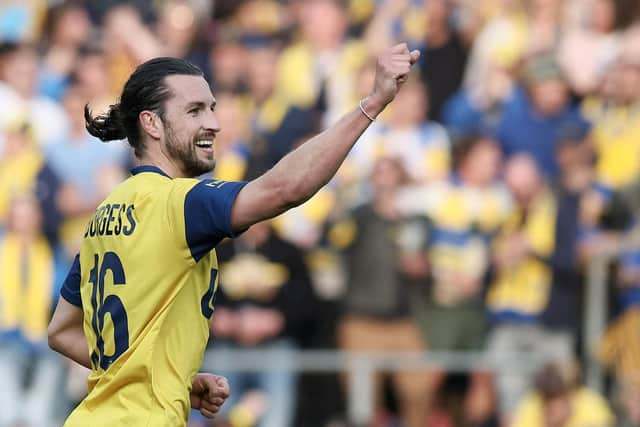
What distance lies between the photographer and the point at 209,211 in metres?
4.19

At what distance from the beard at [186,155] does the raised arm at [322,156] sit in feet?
1.54

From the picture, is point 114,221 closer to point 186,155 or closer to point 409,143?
point 186,155

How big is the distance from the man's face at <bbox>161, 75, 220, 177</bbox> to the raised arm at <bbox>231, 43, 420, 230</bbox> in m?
0.47

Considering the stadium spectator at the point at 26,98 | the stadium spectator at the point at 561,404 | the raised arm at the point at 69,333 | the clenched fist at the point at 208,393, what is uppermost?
the stadium spectator at the point at 26,98

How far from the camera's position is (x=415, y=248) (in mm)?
10727

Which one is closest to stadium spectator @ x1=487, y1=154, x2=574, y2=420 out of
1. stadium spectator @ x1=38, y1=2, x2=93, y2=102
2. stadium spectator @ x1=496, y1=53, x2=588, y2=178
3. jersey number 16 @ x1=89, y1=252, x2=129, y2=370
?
stadium spectator @ x1=496, y1=53, x2=588, y2=178

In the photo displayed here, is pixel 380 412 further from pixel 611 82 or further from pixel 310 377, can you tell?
pixel 611 82

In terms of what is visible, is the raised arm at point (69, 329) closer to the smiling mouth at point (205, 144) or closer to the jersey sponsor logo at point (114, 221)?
the jersey sponsor logo at point (114, 221)

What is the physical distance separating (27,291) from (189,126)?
20.7 ft

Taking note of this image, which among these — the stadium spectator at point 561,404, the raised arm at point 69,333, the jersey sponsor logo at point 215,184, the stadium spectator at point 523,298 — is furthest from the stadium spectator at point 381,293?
the jersey sponsor logo at point 215,184

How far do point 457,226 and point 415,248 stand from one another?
0.41 metres

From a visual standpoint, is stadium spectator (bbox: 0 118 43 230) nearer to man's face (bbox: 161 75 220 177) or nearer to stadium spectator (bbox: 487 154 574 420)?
stadium spectator (bbox: 487 154 574 420)

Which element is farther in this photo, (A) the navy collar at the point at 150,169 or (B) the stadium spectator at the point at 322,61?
(B) the stadium spectator at the point at 322,61

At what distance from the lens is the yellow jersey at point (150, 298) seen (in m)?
4.32
